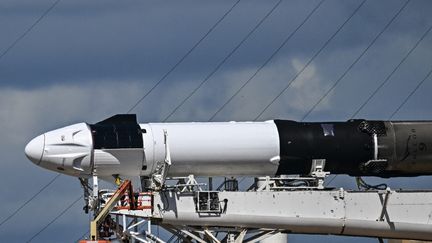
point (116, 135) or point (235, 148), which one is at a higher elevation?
point (116, 135)

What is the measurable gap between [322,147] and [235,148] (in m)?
2.97

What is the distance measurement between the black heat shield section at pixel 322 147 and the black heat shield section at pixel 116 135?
4779mm

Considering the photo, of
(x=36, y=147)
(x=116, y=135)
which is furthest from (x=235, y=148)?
(x=36, y=147)

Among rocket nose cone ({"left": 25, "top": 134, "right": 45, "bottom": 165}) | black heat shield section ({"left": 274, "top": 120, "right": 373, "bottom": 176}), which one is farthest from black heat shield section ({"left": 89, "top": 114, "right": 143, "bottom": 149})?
black heat shield section ({"left": 274, "top": 120, "right": 373, "bottom": 176})

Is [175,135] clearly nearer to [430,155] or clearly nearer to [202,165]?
[202,165]

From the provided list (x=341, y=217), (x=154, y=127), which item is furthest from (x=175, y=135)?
(x=341, y=217)

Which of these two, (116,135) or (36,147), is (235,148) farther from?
(36,147)

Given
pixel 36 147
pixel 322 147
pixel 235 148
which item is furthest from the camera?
pixel 322 147

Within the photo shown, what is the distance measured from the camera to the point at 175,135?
213ft

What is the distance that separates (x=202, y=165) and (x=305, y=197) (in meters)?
3.46

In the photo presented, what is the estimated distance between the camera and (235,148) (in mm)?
65312

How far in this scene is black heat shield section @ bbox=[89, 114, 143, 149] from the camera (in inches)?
2532

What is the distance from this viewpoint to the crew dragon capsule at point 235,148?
211 ft

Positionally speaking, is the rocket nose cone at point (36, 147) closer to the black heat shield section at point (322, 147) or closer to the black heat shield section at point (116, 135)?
the black heat shield section at point (116, 135)
